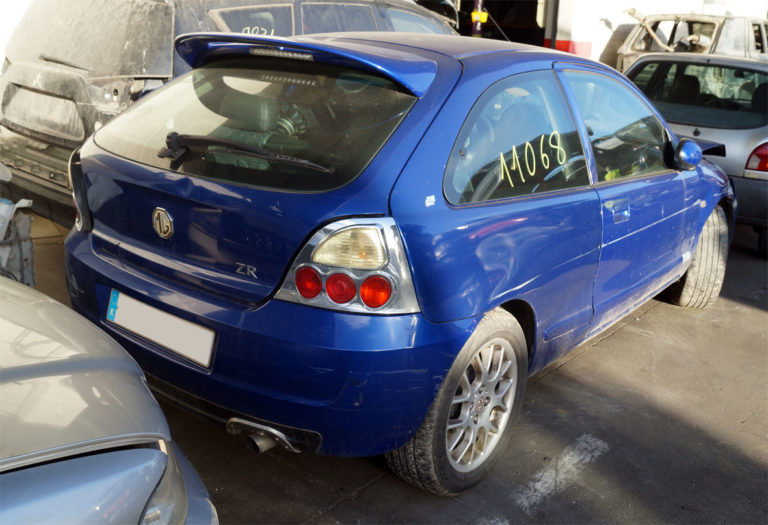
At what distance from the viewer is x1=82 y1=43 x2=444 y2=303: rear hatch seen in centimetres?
224

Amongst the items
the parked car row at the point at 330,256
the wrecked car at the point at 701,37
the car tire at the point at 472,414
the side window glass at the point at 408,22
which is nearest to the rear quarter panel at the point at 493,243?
the parked car row at the point at 330,256

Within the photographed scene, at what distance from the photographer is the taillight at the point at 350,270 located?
2.19 metres

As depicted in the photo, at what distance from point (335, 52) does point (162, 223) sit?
764 mm

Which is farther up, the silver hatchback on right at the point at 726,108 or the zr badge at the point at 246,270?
the zr badge at the point at 246,270

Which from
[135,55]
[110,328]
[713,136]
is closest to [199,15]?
[135,55]

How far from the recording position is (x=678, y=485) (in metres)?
2.95

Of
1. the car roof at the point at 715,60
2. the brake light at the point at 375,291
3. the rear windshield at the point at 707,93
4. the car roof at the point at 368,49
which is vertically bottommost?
the rear windshield at the point at 707,93

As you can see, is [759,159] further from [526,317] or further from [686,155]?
[526,317]

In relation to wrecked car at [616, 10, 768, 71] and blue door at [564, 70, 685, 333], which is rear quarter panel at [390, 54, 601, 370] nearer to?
blue door at [564, 70, 685, 333]

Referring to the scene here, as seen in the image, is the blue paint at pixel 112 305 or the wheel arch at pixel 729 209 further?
the wheel arch at pixel 729 209

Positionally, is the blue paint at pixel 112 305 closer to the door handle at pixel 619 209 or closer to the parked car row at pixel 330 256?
the parked car row at pixel 330 256

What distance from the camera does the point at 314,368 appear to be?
7.16 ft

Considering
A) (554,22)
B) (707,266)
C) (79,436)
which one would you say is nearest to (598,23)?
(554,22)

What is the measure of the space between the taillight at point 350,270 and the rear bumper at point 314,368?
36 millimetres
